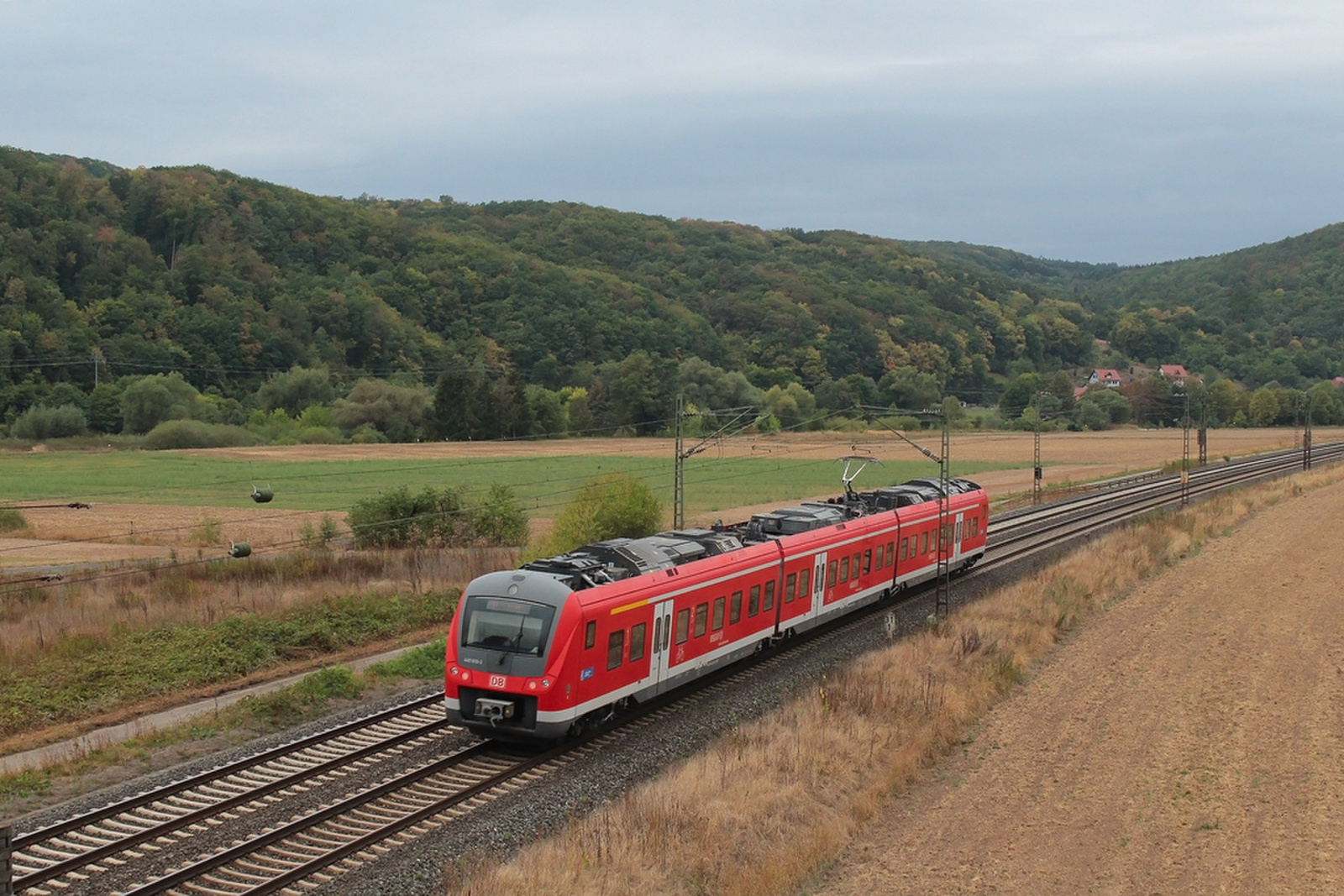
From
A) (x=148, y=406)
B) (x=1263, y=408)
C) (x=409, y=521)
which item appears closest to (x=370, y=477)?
(x=409, y=521)

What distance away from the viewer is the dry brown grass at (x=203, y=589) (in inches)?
1210

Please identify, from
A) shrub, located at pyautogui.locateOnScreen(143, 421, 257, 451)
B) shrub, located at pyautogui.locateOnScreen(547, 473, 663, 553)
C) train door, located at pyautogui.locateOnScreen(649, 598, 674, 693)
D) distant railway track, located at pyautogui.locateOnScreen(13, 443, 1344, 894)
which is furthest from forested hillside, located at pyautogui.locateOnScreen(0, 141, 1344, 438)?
distant railway track, located at pyautogui.locateOnScreen(13, 443, 1344, 894)

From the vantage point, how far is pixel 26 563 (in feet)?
150

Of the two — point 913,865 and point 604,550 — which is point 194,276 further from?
point 913,865

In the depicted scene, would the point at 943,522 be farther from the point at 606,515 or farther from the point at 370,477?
the point at 370,477

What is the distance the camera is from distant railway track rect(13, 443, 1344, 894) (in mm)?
13984

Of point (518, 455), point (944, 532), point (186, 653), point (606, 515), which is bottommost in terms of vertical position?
point (186, 653)

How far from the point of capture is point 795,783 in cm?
1717

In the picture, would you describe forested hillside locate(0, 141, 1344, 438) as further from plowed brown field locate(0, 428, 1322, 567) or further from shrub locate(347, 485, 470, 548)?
shrub locate(347, 485, 470, 548)

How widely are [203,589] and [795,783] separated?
86.8 ft

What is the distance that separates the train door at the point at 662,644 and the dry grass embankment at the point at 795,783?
1.96m

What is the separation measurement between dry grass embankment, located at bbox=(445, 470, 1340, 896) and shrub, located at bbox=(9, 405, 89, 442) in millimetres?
95486

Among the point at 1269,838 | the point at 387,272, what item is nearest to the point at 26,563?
the point at 1269,838

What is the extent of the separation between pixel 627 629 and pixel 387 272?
148m
